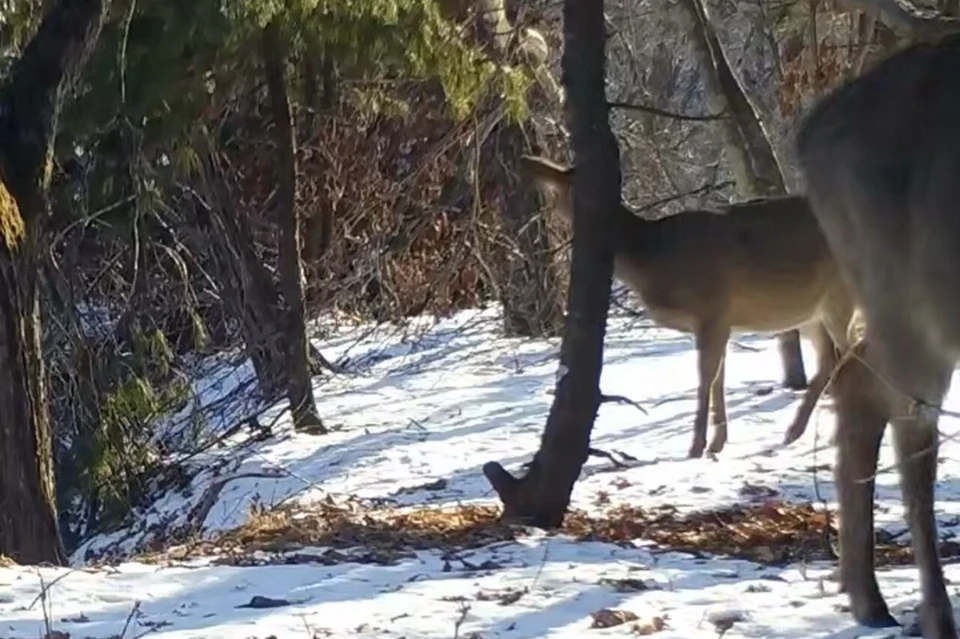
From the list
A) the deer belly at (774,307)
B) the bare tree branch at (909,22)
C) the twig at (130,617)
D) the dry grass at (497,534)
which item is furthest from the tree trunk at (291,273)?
the twig at (130,617)

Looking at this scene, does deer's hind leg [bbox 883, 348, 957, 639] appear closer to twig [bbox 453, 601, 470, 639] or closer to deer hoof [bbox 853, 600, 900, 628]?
deer hoof [bbox 853, 600, 900, 628]

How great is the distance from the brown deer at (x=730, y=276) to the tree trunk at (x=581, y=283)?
4083 millimetres

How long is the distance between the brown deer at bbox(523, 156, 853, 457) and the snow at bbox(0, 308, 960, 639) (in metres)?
0.58

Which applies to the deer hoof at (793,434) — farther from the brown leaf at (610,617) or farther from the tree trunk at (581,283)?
the brown leaf at (610,617)

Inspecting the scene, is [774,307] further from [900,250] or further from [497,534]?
[900,250]

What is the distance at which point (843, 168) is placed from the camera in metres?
6.05

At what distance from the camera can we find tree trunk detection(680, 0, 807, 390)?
1359cm

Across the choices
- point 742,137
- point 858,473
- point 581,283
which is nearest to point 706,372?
point 742,137

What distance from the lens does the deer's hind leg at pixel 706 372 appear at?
39.4ft

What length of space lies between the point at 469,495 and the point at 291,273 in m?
4.91

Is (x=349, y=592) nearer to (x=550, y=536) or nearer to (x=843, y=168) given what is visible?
(x=550, y=536)

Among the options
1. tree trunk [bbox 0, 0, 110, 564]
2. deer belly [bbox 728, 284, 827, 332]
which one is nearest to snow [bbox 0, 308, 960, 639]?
deer belly [bbox 728, 284, 827, 332]

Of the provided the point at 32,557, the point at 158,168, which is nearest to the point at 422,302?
the point at 158,168

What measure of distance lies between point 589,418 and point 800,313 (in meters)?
4.68
